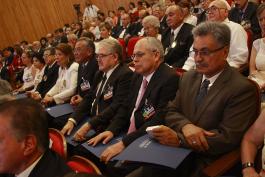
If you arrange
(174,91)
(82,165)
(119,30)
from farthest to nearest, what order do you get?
1. (119,30)
2. (174,91)
3. (82,165)

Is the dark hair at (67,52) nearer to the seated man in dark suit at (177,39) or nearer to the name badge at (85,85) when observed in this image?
the name badge at (85,85)

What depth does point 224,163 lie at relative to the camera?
1703mm

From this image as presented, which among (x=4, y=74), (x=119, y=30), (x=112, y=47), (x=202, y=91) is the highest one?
(x=112, y=47)

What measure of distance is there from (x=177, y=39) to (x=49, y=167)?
10.1 ft

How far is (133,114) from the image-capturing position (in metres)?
2.48

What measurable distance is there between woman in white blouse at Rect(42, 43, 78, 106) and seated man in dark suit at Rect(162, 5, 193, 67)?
117 centimetres

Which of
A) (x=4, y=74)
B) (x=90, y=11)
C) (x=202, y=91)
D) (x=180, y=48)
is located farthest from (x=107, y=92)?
(x=90, y=11)

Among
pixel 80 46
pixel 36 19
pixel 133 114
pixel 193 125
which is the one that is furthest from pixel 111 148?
pixel 36 19

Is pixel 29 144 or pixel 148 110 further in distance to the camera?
pixel 148 110

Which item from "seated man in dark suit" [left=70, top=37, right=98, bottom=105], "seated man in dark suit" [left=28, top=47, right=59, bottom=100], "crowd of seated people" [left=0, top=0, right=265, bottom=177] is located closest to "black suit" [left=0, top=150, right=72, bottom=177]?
"crowd of seated people" [left=0, top=0, right=265, bottom=177]

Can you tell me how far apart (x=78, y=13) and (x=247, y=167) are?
12062 mm

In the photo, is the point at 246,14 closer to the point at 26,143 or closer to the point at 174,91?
the point at 174,91

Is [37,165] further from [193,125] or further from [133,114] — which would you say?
[133,114]

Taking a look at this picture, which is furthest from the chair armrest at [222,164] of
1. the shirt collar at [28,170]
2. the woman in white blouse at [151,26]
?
the woman in white blouse at [151,26]
